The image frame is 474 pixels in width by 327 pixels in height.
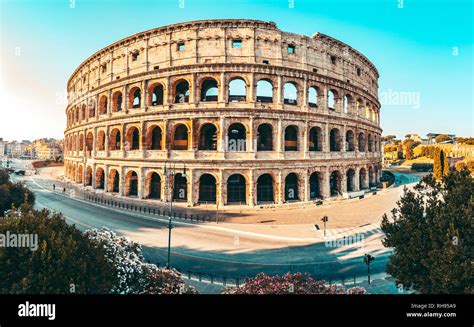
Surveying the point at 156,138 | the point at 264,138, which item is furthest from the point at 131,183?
the point at 264,138

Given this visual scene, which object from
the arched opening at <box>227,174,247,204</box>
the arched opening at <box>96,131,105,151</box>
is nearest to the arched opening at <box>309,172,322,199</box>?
the arched opening at <box>227,174,247,204</box>

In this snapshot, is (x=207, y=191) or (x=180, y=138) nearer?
(x=207, y=191)

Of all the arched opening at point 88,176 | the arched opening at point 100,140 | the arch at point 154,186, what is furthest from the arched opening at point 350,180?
the arched opening at point 88,176

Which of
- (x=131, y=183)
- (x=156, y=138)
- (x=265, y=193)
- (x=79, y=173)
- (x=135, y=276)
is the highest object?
(x=156, y=138)

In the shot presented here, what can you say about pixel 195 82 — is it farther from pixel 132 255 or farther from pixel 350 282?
pixel 350 282

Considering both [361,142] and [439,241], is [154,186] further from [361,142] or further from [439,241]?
[361,142]

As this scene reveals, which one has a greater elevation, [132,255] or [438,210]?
[438,210]

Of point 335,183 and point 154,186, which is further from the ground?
point 335,183
